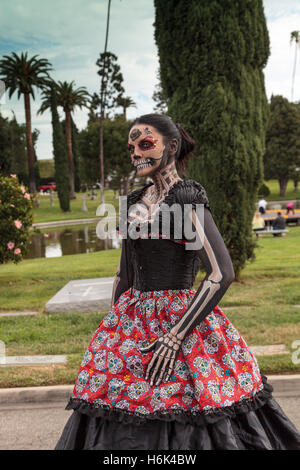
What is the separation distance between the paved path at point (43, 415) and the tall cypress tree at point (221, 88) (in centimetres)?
463

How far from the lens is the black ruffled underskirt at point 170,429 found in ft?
6.88

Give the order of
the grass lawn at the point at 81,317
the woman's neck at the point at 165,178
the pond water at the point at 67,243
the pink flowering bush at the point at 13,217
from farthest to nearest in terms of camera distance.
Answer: the pond water at the point at 67,243 → the pink flowering bush at the point at 13,217 → the grass lawn at the point at 81,317 → the woman's neck at the point at 165,178

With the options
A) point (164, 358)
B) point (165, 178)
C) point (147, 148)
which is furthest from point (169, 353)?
point (147, 148)

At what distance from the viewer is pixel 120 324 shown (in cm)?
233

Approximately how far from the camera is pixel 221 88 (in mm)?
8148

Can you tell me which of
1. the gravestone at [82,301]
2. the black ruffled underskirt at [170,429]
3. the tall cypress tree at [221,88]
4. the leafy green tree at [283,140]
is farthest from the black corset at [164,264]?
the leafy green tree at [283,140]

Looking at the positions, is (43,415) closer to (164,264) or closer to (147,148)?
(164,264)

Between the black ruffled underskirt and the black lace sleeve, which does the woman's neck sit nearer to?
the black lace sleeve

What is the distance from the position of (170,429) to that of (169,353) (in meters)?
0.39

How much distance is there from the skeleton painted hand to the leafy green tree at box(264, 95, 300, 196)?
4256 centimetres

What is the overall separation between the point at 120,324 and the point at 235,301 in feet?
19.4

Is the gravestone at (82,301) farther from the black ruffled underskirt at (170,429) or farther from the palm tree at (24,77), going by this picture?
the palm tree at (24,77)

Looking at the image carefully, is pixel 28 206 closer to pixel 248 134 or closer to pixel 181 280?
pixel 248 134
